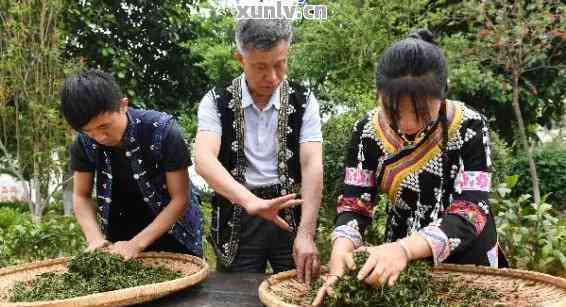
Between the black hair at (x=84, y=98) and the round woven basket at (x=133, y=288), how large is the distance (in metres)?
0.55

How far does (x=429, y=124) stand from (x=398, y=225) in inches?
14.9

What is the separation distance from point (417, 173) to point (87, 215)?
1.29 meters

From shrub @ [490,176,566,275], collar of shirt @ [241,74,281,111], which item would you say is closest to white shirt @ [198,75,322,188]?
collar of shirt @ [241,74,281,111]

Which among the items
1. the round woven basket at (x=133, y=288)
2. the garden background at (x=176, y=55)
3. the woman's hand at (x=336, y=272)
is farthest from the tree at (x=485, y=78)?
the woman's hand at (x=336, y=272)

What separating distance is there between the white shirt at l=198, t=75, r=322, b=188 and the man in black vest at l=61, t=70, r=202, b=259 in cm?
23

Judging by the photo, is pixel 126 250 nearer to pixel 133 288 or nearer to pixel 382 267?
pixel 133 288

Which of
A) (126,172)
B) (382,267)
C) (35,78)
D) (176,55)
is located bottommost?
(382,267)

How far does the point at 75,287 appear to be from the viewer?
6.12ft

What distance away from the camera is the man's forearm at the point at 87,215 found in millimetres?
2361

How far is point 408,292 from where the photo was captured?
160cm

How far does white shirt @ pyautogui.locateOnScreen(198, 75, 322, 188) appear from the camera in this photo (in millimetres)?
2289

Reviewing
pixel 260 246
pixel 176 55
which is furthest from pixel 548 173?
pixel 260 246

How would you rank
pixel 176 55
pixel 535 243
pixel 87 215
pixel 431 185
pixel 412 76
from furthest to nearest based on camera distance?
pixel 176 55 < pixel 535 243 < pixel 87 215 < pixel 431 185 < pixel 412 76

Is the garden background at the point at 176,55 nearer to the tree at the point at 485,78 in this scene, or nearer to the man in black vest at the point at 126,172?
the tree at the point at 485,78
